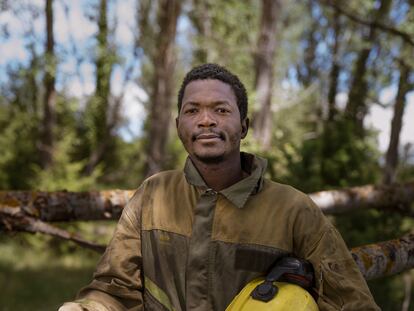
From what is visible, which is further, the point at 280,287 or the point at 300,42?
the point at 300,42

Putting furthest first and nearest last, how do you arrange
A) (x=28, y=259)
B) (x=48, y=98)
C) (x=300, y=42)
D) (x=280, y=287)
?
1. (x=300, y=42)
2. (x=48, y=98)
3. (x=28, y=259)
4. (x=280, y=287)

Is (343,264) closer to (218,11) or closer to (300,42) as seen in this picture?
(218,11)

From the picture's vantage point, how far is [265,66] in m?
10.4

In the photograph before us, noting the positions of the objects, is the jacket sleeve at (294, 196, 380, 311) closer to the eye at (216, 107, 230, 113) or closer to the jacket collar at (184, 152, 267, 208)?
the jacket collar at (184, 152, 267, 208)

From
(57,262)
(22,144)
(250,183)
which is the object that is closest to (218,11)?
(22,144)

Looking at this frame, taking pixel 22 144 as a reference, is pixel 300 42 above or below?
above

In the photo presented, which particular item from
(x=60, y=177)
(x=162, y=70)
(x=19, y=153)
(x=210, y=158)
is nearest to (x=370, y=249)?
(x=210, y=158)

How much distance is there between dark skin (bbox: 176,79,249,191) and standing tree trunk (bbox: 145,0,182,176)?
Answer: 31.3ft

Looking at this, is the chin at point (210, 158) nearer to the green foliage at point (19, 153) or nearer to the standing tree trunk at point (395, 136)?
the standing tree trunk at point (395, 136)

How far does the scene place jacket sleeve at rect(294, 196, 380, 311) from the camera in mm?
2047

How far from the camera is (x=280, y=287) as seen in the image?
2102 mm

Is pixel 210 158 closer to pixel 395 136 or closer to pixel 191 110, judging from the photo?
pixel 191 110

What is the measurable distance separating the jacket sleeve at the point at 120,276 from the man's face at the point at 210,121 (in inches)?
20.8

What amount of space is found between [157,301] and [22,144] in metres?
12.8
